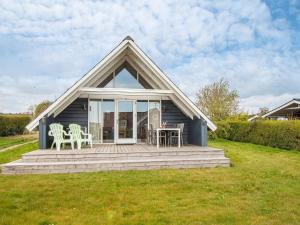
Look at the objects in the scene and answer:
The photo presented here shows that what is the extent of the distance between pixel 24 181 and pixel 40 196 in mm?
1612

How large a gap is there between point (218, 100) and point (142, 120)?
563 inches

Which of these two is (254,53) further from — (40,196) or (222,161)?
(40,196)

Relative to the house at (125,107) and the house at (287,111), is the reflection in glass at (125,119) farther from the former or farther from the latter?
the house at (287,111)

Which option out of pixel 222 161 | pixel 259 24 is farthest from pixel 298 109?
pixel 222 161

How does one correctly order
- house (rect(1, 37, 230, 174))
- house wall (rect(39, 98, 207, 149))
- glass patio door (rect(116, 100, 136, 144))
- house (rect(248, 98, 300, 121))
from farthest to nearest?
house (rect(248, 98, 300, 121)) < glass patio door (rect(116, 100, 136, 144)) < house wall (rect(39, 98, 207, 149)) < house (rect(1, 37, 230, 174))

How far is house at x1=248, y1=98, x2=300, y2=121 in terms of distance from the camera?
20362 mm

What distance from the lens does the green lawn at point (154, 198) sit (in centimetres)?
423

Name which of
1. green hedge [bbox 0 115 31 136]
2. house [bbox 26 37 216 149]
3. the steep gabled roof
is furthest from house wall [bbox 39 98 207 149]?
green hedge [bbox 0 115 31 136]

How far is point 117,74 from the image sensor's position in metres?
12.0

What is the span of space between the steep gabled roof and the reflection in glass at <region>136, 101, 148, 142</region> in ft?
5.54

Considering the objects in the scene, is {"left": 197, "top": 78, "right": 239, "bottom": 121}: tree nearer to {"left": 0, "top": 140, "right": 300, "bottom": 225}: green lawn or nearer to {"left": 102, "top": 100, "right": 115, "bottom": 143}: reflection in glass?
{"left": 102, "top": 100, "right": 115, "bottom": 143}: reflection in glass

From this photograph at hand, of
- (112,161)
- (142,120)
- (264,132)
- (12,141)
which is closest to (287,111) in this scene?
(264,132)

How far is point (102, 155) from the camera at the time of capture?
845 centimetres

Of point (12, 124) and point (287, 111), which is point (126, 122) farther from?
point (287, 111)
